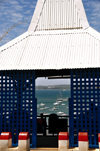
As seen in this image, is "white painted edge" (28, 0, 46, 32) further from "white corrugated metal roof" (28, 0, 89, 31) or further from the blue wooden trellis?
the blue wooden trellis

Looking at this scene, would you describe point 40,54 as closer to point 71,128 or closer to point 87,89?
point 87,89

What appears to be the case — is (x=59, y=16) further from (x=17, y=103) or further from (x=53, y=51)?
(x=17, y=103)

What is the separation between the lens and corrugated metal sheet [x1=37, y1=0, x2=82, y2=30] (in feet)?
47.7

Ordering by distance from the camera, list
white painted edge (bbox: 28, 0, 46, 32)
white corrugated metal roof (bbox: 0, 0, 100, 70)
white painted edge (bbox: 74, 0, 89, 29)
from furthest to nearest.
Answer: white painted edge (bbox: 28, 0, 46, 32), white painted edge (bbox: 74, 0, 89, 29), white corrugated metal roof (bbox: 0, 0, 100, 70)

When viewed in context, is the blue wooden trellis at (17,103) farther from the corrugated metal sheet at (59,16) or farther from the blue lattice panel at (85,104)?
the corrugated metal sheet at (59,16)

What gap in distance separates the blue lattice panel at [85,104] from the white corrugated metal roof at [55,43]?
66 cm

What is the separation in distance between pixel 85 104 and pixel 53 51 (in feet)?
10.6

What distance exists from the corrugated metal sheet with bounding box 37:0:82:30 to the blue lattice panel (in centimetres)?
431

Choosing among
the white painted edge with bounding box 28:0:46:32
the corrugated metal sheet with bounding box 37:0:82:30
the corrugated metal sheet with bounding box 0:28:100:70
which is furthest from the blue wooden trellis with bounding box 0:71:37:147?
the corrugated metal sheet with bounding box 37:0:82:30

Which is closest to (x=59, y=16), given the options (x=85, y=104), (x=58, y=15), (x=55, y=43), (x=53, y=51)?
(x=58, y=15)

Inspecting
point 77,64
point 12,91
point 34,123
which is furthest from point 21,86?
point 77,64

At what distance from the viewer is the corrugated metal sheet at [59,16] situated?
47.7 feet

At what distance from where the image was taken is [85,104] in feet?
36.6

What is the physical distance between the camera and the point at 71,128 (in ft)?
36.9
